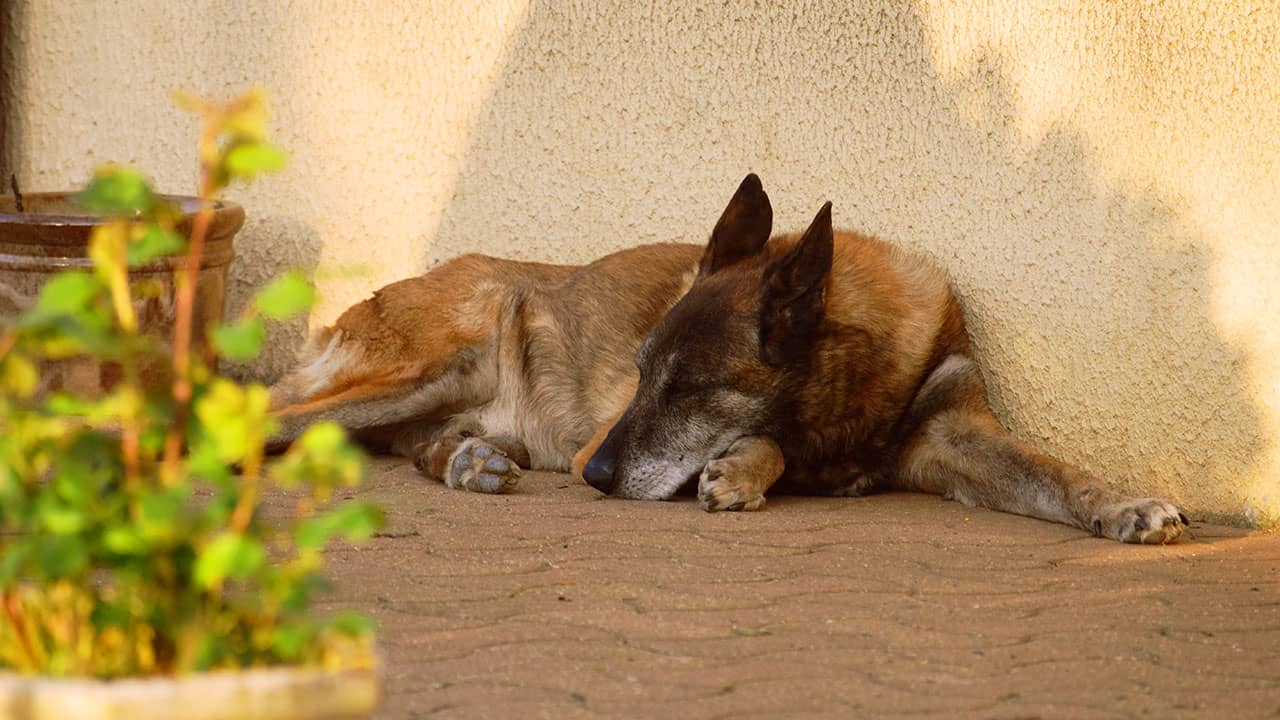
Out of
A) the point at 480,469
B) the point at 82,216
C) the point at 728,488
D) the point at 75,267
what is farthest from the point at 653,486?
the point at 82,216

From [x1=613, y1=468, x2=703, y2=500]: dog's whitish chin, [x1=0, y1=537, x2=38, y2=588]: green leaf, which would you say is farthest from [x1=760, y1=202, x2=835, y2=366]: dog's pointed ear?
[x1=0, y1=537, x2=38, y2=588]: green leaf

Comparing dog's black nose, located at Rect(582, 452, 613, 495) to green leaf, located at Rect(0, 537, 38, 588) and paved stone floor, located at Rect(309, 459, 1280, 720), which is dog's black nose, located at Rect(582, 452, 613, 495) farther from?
green leaf, located at Rect(0, 537, 38, 588)

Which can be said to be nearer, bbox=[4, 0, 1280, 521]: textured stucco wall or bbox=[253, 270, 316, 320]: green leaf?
bbox=[253, 270, 316, 320]: green leaf

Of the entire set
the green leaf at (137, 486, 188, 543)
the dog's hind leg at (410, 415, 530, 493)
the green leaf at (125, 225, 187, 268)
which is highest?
the green leaf at (125, 225, 187, 268)

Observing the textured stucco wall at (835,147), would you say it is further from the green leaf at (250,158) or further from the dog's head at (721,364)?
the green leaf at (250,158)

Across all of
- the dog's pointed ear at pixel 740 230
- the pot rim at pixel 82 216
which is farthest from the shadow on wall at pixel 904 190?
the pot rim at pixel 82 216

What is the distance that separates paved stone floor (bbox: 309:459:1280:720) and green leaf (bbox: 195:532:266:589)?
1126 millimetres

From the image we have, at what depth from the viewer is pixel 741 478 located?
507 cm

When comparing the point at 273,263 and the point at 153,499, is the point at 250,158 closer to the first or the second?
the point at 153,499

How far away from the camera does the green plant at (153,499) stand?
2035 mm

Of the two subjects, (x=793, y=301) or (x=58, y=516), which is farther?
(x=793, y=301)

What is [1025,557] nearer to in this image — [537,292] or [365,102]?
[537,292]

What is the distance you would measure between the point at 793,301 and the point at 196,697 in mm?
3511

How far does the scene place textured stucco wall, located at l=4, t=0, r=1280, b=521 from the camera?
505 centimetres
